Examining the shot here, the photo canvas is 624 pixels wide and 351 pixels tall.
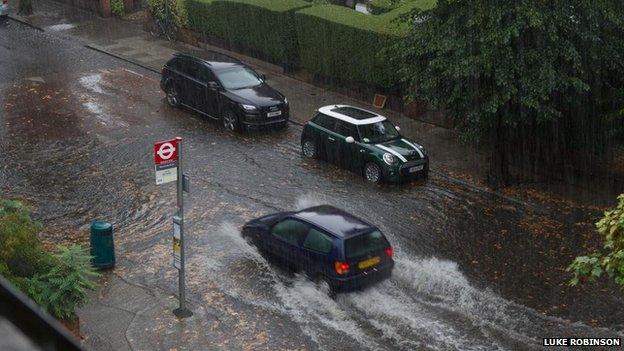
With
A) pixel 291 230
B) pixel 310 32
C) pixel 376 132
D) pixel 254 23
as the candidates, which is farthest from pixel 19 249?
pixel 254 23

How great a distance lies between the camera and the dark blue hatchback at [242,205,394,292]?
1222 cm

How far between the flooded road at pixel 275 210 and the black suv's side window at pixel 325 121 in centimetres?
96

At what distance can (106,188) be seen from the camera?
56.4ft

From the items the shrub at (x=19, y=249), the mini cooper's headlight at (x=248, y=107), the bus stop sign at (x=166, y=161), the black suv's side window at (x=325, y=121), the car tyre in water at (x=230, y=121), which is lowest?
the car tyre in water at (x=230, y=121)

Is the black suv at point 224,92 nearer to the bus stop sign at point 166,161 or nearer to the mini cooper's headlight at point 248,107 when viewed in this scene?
the mini cooper's headlight at point 248,107

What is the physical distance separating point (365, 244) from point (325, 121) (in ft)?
23.1

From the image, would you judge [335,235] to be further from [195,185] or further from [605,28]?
[605,28]

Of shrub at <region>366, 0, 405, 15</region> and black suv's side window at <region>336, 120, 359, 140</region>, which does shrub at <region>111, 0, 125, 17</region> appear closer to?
shrub at <region>366, 0, 405, 15</region>

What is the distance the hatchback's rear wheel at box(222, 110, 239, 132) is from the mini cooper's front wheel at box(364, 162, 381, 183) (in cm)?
456

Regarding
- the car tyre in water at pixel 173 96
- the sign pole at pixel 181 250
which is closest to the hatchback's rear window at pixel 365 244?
the sign pole at pixel 181 250

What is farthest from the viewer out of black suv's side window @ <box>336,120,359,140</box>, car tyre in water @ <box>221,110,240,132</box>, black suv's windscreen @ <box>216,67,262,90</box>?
black suv's windscreen @ <box>216,67,262,90</box>

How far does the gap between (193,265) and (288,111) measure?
867 cm

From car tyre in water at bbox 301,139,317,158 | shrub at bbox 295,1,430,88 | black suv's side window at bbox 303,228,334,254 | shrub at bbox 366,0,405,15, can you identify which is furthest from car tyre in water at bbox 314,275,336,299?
shrub at bbox 366,0,405,15

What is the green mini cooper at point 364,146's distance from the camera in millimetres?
17656
